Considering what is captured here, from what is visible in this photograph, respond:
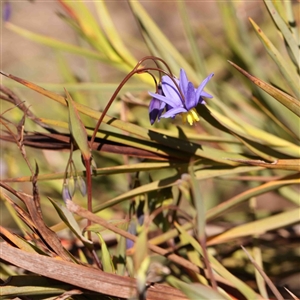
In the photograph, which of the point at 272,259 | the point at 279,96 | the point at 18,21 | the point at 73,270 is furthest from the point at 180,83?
the point at 18,21

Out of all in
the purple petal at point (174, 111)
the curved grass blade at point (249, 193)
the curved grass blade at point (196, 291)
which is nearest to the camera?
the curved grass blade at point (196, 291)

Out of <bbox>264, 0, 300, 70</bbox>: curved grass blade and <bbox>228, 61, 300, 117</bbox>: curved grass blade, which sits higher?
<bbox>264, 0, 300, 70</bbox>: curved grass blade

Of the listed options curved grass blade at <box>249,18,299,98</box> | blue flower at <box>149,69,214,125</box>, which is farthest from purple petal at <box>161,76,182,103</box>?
curved grass blade at <box>249,18,299,98</box>

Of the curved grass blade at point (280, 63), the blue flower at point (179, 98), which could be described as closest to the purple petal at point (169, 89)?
the blue flower at point (179, 98)

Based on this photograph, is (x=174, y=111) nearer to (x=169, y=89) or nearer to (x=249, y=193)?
(x=169, y=89)

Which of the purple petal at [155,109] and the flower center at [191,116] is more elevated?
the purple petal at [155,109]

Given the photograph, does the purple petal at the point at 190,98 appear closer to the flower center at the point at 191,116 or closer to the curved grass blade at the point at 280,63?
the flower center at the point at 191,116

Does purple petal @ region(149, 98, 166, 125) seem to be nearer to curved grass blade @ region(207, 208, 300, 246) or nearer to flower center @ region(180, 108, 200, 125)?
flower center @ region(180, 108, 200, 125)

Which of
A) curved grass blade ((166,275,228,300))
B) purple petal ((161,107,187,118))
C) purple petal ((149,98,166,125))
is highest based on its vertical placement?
purple petal ((149,98,166,125))
